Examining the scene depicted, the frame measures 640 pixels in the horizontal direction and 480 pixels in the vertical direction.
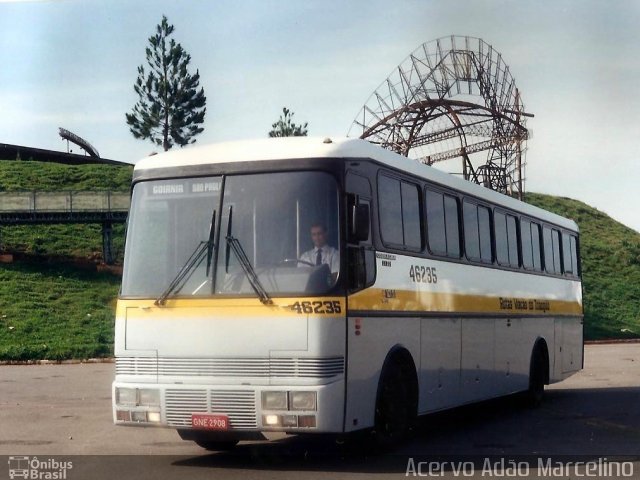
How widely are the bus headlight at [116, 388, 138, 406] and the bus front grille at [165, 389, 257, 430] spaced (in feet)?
1.16

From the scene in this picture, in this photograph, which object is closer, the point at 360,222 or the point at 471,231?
the point at 360,222

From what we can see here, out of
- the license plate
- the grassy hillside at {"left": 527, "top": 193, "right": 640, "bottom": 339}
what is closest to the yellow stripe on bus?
the license plate

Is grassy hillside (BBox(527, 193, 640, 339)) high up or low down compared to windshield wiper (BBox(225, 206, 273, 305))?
up

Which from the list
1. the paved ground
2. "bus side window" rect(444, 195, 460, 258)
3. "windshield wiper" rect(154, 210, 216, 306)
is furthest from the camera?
"bus side window" rect(444, 195, 460, 258)

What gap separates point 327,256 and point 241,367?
4.35 feet

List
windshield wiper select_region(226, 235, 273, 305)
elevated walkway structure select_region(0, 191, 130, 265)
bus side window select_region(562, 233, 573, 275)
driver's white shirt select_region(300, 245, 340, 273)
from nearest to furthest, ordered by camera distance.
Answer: windshield wiper select_region(226, 235, 273, 305) < driver's white shirt select_region(300, 245, 340, 273) < bus side window select_region(562, 233, 573, 275) < elevated walkway structure select_region(0, 191, 130, 265)

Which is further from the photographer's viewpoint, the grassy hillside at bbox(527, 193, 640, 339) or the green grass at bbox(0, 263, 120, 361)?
the grassy hillside at bbox(527, 193, 640, 339)

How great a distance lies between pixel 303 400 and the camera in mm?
10414

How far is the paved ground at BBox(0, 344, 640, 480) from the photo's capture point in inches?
432

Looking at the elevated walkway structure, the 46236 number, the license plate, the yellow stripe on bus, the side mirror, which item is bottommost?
the license plate

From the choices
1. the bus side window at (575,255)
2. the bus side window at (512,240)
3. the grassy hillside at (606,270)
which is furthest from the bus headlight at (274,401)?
the grassy hillside at (606,270)

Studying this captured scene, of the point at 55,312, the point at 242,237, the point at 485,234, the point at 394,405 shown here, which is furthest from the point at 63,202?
the point at 242,237

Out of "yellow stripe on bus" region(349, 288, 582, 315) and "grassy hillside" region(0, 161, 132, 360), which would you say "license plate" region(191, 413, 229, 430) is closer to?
"yellow stripe on bus" region(349, 288, 582, 315)

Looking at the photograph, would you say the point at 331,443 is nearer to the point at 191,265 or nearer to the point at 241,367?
the point at 241,367
